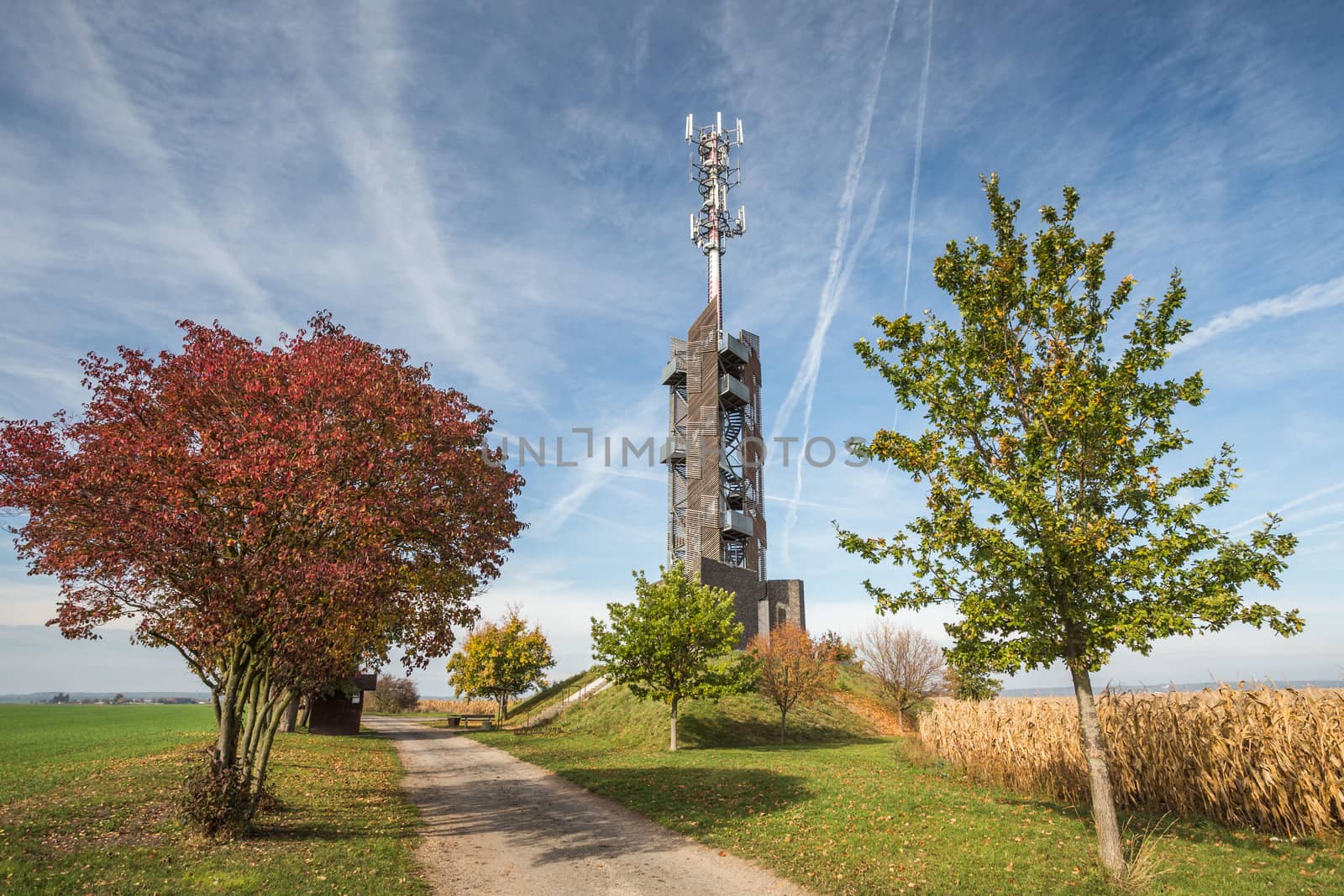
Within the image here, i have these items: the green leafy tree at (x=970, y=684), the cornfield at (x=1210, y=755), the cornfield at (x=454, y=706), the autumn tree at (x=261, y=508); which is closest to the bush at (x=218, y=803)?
the autumn tree at (x=261, y=508)

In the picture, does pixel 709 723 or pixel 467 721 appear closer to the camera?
pixel 709 723

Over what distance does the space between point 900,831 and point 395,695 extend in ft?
232

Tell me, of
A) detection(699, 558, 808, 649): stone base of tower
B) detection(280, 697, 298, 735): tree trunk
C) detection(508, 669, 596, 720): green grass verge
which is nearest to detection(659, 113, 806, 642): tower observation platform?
detection(699, 558, 808, 649): stone base of tower

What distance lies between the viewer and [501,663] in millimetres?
43719

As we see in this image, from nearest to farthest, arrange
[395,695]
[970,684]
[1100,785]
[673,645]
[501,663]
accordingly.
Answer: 1. [1100,785]
2. [970,684]
3. [673,645]
4. [501,663]
5. [395,695]

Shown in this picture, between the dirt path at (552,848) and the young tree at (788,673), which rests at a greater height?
the young tree at (788,673)

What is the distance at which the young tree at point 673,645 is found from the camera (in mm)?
27578

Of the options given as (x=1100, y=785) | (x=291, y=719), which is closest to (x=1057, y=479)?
(x=1100, y=785)

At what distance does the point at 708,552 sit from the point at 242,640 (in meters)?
38.6

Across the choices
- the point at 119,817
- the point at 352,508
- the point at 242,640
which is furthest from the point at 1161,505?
the point at 119,817

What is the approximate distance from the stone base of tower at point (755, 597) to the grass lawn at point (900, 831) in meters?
20.4

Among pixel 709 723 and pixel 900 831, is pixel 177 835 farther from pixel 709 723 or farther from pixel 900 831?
pixel 709 723

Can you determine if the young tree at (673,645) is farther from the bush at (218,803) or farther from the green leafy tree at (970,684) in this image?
the bush at (218,803)

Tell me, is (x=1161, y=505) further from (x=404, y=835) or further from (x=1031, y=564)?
(x=404, y=835)
